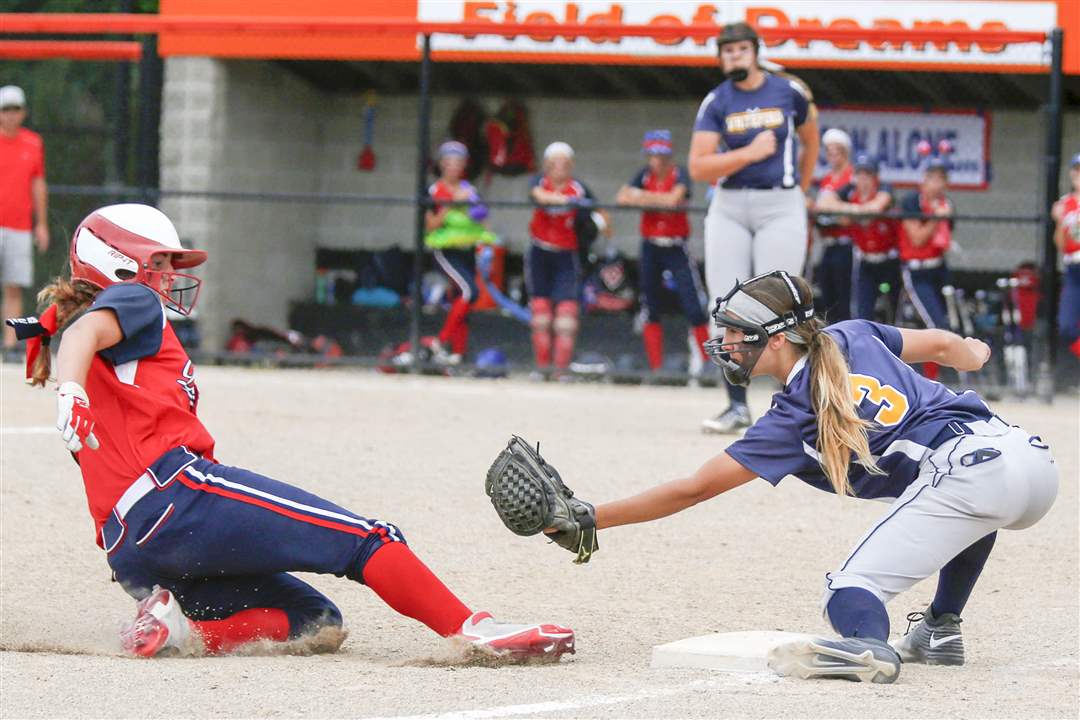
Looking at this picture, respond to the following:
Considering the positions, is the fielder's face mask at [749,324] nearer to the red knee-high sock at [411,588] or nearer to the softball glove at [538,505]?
the softball glove at [538,505]

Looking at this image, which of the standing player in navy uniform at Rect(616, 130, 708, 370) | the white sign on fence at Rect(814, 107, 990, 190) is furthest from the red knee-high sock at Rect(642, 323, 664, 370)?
the white sign on fence at Rect(814, 107, 990, 190)

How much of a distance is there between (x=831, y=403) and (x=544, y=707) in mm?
1022

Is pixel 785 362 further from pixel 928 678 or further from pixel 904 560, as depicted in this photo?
pixel 928 678

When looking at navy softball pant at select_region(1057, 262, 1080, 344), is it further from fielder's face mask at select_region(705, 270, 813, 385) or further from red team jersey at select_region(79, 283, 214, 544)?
red team jersey at select_region(79, 283, 214, 544)

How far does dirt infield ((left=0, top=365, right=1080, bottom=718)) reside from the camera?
12.6ft

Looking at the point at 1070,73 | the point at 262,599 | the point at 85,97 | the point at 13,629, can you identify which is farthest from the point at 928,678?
the point at 85,97

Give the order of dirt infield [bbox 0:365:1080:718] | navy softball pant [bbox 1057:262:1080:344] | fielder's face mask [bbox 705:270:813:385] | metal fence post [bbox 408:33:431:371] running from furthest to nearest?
metal fence post [bbox 408:33:431:371], navy softball pant [bbox 1057:262:1080:344], fielder's face mask [bbox 705:270:813:385], dirt infield [bbox 0:365:1080:718]

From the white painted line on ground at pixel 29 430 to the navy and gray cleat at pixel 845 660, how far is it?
16.9 feet

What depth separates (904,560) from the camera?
13.7 ft

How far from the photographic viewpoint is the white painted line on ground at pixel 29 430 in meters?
8.14

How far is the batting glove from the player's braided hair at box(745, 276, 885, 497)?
171 cm

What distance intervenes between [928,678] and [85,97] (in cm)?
1096

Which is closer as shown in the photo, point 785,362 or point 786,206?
point 785,362

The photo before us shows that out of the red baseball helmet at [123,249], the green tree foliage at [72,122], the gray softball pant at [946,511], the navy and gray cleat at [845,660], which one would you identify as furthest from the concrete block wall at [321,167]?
the navy and gray cleat at [845,660]
